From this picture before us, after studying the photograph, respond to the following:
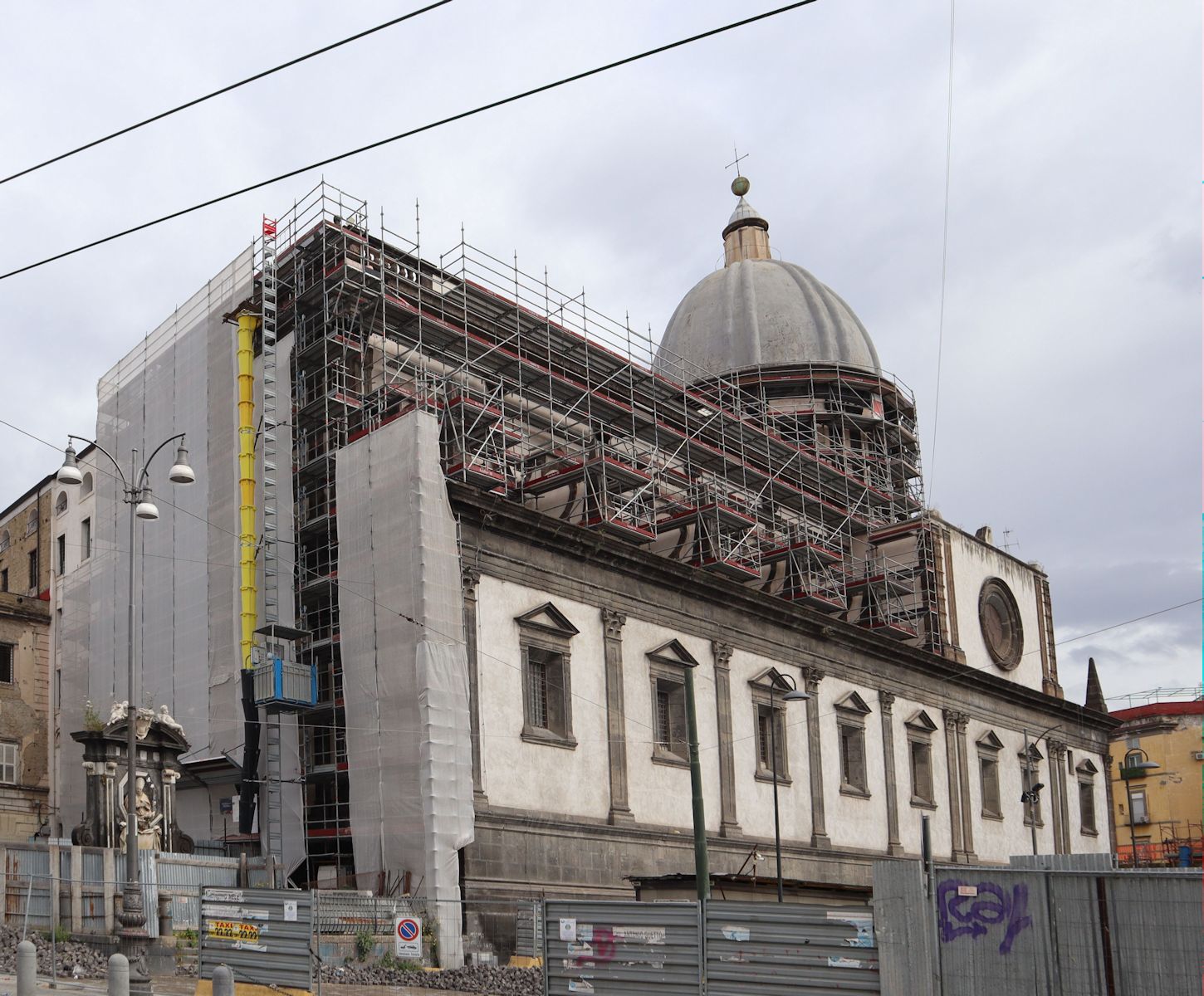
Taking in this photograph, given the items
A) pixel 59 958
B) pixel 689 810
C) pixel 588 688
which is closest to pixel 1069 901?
pixel 59 958

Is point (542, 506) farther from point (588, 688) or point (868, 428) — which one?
point (868, 428)

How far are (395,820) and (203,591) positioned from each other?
10.3 m

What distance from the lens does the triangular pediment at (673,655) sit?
1604 inches

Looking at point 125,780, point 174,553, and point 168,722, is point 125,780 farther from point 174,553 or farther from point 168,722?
point 174,553

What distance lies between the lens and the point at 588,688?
125 feet

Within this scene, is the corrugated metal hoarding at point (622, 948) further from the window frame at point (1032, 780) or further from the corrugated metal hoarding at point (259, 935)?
the window frame at point (1032, 780)

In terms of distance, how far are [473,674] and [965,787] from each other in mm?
26903

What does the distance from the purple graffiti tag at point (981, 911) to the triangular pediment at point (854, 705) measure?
33920mm

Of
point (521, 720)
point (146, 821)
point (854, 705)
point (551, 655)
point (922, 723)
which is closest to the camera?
point (146, 821)

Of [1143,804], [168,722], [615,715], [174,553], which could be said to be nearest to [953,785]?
[615,715]

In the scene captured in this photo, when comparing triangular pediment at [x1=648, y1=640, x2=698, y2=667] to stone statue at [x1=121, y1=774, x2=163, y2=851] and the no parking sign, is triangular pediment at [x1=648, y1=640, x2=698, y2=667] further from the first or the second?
the no parking sign

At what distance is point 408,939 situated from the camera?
1033 inches

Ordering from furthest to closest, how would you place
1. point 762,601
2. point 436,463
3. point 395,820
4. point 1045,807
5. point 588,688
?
point 1045,807
point 762,601
point 588,688
point 436,463
point 395,820

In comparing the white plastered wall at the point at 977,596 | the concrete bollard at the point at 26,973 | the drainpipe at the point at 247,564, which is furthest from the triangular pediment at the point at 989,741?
the concrete bollard at the point at 26,973
